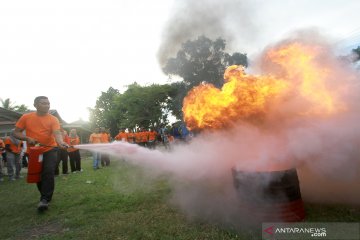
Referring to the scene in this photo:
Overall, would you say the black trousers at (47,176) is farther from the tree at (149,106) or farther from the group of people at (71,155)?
the tree at (149,106)

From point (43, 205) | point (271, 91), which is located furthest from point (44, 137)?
point (271, 91)

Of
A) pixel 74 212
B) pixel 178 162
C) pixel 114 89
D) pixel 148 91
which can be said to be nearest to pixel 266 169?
pixel 178 162

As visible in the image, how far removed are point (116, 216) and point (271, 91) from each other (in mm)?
3875

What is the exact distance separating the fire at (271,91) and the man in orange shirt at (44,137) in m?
3.55

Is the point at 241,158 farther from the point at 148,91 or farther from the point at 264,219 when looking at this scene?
the point at 148,91

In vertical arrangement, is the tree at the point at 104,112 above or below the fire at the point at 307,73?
above

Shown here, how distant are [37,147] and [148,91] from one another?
3806cm

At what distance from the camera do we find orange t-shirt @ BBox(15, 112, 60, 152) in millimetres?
6906

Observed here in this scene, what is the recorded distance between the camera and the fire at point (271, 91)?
216 inches

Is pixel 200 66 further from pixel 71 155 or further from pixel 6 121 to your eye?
pixel 6 121

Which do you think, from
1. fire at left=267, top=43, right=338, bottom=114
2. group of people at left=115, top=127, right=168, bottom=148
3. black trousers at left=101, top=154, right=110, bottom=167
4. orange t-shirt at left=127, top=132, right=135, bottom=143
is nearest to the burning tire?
fire at left=267, top=43, right=338, bottom=114

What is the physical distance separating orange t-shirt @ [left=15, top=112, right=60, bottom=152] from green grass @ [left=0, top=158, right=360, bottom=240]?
1.63 meters

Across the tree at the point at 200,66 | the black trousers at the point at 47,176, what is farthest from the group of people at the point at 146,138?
the black trousers at the point at 47,176

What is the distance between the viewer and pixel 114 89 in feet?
258
